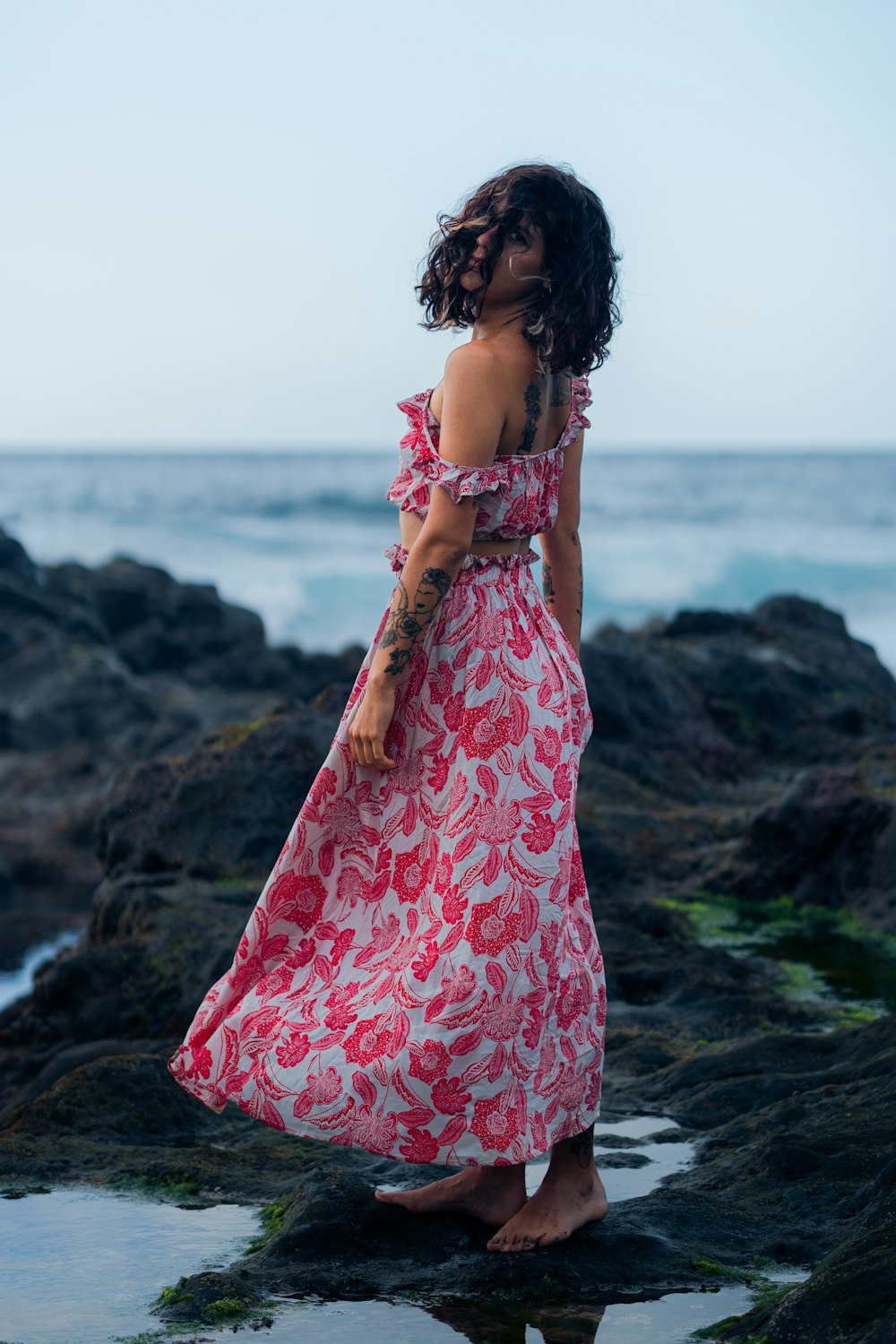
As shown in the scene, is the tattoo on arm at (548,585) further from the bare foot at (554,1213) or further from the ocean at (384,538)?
the ocean at (384,538)

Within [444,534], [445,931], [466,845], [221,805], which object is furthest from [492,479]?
[221,805]

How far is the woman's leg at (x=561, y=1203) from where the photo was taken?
10.1 feet

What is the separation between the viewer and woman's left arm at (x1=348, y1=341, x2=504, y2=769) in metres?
3.06

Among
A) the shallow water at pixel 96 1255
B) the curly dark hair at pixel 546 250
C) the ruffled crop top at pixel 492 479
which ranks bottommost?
the shallow water at pixel 96 1255

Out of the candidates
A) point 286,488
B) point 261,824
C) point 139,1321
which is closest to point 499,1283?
point 139,1321

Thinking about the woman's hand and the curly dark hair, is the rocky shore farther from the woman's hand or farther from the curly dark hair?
the curly dark hair

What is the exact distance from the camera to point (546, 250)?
3.15 meters

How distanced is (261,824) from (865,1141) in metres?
3.82

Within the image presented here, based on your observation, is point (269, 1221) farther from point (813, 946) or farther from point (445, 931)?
point (813, 946)

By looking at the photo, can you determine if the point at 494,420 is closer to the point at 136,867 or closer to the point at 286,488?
the point at 136,867

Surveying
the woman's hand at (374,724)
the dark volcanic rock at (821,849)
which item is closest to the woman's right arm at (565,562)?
the woman's hand at (374,724)

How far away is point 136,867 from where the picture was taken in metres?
6.87

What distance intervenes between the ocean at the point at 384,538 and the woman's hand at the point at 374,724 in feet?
74.9

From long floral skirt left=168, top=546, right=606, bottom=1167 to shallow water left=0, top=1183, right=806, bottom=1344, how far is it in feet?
1.10
